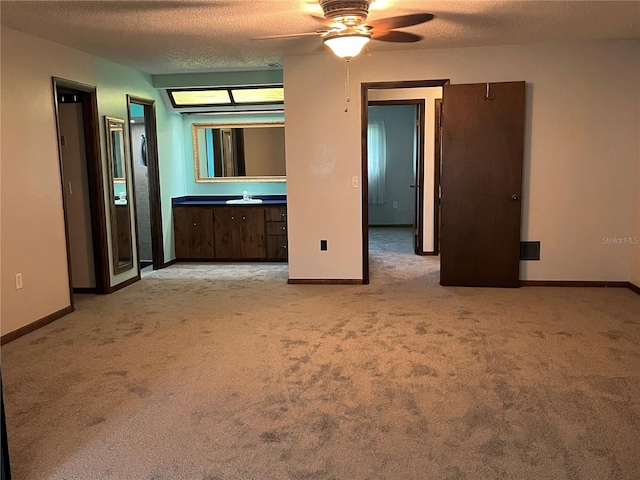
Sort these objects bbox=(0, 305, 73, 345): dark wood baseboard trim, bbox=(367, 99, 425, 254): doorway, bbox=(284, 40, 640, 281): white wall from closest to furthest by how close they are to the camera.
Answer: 1. bbox=(0, 305, 73, 345): dark wood baseboard trim
2. bbox=(284, 40, 640, 281): white wall
3. bbox=(367, 99, 425, 254): doorway

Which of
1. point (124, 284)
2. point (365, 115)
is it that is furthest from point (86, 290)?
point (365, 115)

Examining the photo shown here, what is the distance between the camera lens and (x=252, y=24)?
13.0ft

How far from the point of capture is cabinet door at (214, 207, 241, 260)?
670cm

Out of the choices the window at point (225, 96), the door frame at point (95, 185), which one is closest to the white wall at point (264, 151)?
the window at point (225, 96)

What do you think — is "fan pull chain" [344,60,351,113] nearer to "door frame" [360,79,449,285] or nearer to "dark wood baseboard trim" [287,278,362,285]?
"door frame" [360,79,449,285]

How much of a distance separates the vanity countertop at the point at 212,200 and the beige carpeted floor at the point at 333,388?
2.07m

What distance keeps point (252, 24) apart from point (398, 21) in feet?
3.98

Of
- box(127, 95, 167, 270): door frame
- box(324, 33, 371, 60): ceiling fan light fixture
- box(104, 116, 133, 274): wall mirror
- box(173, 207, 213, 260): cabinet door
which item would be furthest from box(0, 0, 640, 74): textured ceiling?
box(173, 207, 213, 260): cabinet door

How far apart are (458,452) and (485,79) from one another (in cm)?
370

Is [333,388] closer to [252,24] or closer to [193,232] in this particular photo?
[252,24]

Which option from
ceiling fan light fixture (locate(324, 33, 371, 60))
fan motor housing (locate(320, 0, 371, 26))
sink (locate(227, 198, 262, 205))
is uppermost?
fan motor housing (locate(320, 0, 371, 26))

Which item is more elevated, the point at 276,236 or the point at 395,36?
the point at 395,36

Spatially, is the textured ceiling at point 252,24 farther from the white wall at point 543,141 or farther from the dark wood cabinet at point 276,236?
the dark wood cabinet at point 276,236

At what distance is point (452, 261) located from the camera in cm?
521
